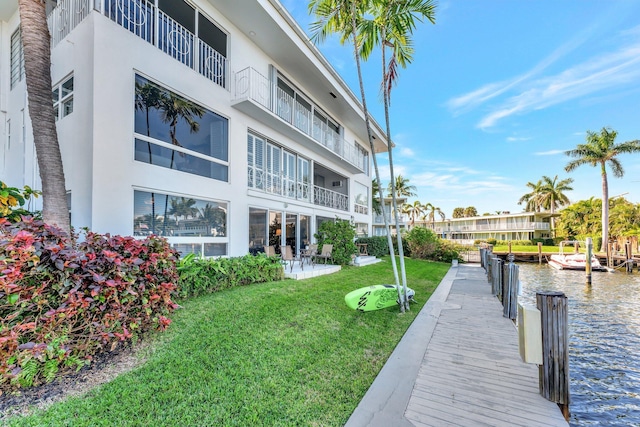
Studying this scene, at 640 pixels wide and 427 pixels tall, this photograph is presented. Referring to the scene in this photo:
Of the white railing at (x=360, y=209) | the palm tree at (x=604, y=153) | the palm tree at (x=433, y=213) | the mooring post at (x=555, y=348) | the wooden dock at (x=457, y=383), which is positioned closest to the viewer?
the wooden dock at (x=457, y=383)

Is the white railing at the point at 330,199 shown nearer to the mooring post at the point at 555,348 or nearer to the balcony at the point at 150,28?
the balcony at the point at 150,28

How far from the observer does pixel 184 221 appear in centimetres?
857

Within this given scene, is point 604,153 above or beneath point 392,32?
above

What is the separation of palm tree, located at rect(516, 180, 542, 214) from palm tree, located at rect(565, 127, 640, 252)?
79.0 feet

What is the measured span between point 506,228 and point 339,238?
181ft

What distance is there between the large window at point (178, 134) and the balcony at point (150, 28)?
1339 millimetres

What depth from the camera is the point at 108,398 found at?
298 centimetres

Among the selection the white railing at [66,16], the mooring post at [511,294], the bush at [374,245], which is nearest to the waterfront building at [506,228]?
the bush at [374,245]

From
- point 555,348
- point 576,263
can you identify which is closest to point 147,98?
point 555,348

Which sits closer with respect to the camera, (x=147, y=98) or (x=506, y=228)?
(x=147, y=98)

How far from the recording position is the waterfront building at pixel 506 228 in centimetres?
5281

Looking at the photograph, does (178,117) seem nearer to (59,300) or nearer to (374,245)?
(59,300)

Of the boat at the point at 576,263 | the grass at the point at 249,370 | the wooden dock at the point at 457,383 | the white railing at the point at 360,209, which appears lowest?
the boat at the point at 576,263

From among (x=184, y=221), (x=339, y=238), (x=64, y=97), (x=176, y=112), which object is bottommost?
(x=339, y=238)
